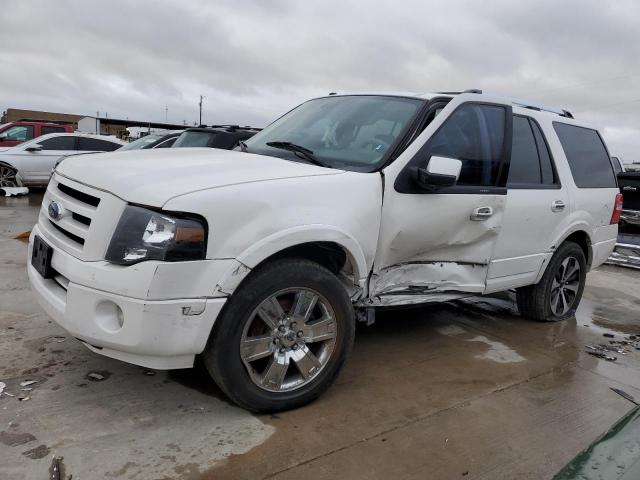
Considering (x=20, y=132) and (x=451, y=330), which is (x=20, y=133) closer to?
(x=20, y=132)

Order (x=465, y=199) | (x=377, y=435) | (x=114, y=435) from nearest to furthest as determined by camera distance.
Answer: (x=114, y=435)
(x=377, y=435)
(x=465, y=199)

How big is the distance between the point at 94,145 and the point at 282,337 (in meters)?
12.5

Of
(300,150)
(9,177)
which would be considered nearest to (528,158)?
(300,150)

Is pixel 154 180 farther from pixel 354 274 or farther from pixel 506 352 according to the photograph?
pixel 506 352

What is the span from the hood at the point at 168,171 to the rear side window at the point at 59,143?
11.5m

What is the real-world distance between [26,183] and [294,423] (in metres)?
13.0

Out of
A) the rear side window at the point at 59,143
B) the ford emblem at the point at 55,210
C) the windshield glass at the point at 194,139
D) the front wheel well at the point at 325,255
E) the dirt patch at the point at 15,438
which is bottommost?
the dirt patch at the point at 15,438

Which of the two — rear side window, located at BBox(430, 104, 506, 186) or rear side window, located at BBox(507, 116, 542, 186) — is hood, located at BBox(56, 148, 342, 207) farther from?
rear side window, located at BBox(507, 116, 542, 186)

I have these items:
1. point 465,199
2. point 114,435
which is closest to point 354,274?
point 465,199

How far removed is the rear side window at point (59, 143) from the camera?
1362 cm

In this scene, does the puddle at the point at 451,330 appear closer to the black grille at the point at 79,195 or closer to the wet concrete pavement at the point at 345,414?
the wet concrete pavement at the point at 345,414

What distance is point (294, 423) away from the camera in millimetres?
2971

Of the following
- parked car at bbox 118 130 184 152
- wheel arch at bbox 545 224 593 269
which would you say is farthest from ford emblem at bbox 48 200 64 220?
parked car at bbox 118 130 184 152

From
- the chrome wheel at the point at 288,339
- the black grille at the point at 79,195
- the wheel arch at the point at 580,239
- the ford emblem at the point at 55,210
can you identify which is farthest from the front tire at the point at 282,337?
the wheel arch at the point at 580,239
